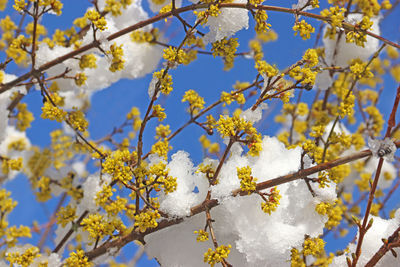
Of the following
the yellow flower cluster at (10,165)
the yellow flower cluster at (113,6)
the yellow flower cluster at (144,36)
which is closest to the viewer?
the yellow flower cluster at (113,6)

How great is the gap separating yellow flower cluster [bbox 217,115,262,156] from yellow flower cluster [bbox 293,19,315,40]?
12.7 inches

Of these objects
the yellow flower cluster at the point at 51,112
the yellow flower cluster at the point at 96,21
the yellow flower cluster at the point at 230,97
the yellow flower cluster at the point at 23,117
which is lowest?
the yellow flower cluster at the point at 230,97

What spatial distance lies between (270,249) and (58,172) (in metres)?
1.40

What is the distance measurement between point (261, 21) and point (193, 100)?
354 millimetres

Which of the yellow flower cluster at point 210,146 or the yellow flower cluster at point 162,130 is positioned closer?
the yellow flower cluster at point 162,130

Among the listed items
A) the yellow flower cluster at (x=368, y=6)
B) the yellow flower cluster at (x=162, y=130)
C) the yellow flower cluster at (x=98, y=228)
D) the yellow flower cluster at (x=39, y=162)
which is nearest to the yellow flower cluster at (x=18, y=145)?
the yellow flower cluster at (x=39, y=162)

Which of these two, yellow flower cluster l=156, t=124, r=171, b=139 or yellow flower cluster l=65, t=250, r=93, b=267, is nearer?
yellow flower cluster l=65, t=250, r=93, b=267

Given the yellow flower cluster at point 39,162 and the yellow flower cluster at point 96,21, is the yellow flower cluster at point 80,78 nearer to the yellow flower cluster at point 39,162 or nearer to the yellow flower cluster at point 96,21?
the yellow flower cluster at point 96,21

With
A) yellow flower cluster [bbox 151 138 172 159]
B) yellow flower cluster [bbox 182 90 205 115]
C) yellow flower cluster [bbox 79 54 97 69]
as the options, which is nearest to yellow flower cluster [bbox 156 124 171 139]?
yellow flower cluster [bbox 182 90 205 115]

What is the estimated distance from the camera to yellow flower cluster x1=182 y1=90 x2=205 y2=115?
130 centimetres

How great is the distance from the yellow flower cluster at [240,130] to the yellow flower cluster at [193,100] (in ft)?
0.88

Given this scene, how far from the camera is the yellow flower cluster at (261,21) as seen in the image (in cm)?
112

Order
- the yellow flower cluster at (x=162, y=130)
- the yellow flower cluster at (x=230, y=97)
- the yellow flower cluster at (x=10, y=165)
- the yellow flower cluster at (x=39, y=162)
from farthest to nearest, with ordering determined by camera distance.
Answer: the yellow flower cluster at (x=39, y=162) → the yellow flower cluster at (x=10, y=165) → the yellow flower cluster at (x=162, y=130) → the yellow flower cluster at (x=230, y=97)

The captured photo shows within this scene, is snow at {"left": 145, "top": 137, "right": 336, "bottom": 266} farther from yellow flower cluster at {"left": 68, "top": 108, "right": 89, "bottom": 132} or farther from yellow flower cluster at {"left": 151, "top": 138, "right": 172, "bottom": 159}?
yellow flower cluster at {"left": 68, "top": 108, "right": 89, "bottom": 132}
